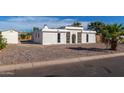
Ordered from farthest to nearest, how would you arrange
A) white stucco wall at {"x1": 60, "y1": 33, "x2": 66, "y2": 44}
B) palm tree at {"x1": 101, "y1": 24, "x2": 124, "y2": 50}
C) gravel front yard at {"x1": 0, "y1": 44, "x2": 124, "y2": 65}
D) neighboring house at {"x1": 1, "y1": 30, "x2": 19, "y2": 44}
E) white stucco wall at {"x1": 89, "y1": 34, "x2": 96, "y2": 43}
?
white stucco wall at {"x1": 89, "y1": 34, "x2": 96, "y2": 43}
neighboring house at {"x1": 1, "y1": 30, "x2": 19, "y2": 44}
white stucco wall at {"x1": 60, "y1": 33, "x2": 66, "y2": 44}
palm tree at {"x1": 101, "y1": 24, "x2": 124, "y2": 50}
gravel front yard at {"x1": 0, "y1": 44, "x2": 124, "y2": 65}

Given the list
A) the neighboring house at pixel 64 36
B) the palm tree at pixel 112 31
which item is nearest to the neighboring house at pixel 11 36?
the neighboring house at pixel 64 36

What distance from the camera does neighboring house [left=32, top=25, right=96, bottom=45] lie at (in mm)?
34344

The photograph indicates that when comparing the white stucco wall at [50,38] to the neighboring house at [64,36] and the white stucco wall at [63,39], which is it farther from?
the white stucco wall at [63,39]

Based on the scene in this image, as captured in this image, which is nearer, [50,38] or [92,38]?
[50,38]

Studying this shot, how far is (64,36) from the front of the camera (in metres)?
36.0

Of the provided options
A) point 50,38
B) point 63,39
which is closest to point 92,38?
point 63,39

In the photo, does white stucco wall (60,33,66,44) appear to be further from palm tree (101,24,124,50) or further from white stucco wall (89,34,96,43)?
palm tree (101,24,124,50)

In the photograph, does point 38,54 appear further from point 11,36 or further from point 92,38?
point 92,38

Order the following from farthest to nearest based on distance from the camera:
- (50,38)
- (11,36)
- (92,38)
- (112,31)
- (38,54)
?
(92,38), (11,36), (50,38), (112,31), (38,54)

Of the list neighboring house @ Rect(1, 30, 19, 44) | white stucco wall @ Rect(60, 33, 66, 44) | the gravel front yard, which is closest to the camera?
the gravel front yard

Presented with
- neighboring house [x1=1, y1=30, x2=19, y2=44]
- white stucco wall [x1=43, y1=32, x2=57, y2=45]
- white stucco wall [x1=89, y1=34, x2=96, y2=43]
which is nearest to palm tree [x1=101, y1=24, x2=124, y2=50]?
white stucco wall [x1=43, y1=32, x2=57, y2=45]
